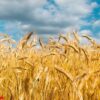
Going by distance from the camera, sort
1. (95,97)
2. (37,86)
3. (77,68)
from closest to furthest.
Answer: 1. (95,97)
2. (37,86)
3. (77,68)

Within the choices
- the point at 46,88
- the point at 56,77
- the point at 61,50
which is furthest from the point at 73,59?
the point at 46,88

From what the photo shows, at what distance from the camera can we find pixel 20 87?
107 inches

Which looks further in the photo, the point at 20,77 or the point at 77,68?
the point at 77,68

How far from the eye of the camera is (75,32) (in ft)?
14.2

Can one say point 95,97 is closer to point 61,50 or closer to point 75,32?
point 61,50

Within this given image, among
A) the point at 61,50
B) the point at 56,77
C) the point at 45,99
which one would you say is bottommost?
the point at 45,99

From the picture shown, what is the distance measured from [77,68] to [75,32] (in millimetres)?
1280

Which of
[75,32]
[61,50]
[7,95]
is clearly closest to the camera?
[7,95]

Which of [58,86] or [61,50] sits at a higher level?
[61,50]

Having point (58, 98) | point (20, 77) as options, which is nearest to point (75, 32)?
point (20, 77)

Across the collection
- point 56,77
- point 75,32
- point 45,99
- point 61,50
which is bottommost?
point 45,99

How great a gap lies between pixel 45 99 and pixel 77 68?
74 centimetres

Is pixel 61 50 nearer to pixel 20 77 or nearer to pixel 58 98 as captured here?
pixel 20 77

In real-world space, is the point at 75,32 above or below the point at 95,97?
above
